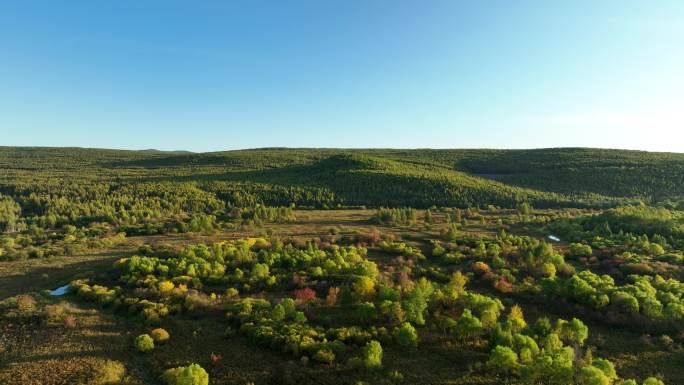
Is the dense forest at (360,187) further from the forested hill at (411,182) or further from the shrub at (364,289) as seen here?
the shrub at (364,289)

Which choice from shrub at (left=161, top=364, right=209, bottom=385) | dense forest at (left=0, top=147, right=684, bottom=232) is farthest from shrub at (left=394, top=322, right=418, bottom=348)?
dense forest at (left=0, top=147, right=684, bottom=232)

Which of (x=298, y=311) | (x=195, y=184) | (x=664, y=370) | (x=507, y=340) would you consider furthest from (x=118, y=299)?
(x=195, y=184)

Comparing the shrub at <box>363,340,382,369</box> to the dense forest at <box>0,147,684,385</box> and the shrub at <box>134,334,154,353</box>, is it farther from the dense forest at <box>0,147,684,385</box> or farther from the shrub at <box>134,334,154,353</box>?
the shrub at <box>134,334,154,353</box>

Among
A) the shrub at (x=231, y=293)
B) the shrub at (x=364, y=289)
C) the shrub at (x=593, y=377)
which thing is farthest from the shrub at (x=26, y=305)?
the shrub at (x=593, y=377)

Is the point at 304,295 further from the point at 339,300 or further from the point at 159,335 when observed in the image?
the point at 159,335

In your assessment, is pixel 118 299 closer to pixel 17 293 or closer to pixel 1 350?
pixel 1 350

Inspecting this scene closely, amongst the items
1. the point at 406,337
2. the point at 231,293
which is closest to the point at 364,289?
the point at 406,337

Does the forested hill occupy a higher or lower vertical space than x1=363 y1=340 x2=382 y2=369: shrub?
higher
